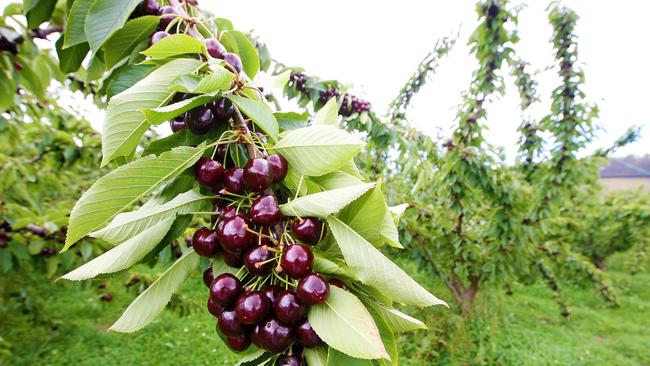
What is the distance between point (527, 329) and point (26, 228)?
21.0 ft

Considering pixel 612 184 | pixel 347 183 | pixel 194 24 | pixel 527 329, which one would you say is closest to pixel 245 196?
pixel 347 183

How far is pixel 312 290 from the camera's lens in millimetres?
569

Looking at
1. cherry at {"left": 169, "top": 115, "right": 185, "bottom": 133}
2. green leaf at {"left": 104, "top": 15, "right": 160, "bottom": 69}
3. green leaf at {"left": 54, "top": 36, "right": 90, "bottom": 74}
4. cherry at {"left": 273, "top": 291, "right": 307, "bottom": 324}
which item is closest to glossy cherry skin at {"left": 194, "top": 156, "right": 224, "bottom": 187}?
cherry at {"left": 169, "top": 115, "right": 185, "bottom": 133}

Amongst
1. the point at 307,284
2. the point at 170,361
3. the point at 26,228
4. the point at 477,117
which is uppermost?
the point at 307,284

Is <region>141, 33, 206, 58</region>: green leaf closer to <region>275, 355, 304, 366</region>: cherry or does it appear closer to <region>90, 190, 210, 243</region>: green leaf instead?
<region>90, 190, 210, 243</region>: green leaf

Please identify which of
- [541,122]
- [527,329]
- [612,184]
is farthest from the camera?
[612,184]

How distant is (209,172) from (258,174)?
0.12m

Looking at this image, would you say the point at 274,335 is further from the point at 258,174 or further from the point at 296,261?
the point at 258,174

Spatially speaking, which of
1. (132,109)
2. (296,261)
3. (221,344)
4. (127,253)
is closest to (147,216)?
(127,253)

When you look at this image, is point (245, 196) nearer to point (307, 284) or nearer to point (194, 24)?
point (307, 284)

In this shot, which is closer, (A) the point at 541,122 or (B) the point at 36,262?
(B) the point at 36,262

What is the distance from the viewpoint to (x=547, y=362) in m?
4.89

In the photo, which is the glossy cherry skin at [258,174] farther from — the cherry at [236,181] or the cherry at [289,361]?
the cherry at [289,361]

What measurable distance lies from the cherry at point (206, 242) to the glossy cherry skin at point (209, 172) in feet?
0.29
